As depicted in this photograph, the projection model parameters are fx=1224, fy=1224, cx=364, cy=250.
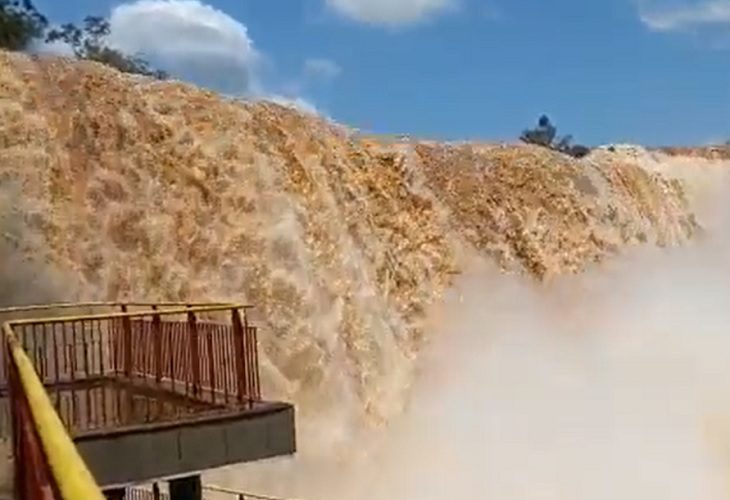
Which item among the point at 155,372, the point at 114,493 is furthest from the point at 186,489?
the point at 155,372

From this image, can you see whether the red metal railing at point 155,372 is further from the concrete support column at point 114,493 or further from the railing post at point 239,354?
the concrete support column at point 114,493

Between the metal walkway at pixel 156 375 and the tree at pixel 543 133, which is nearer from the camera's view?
the metal walkway at pixel 156 375

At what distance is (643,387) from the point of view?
74.6 ft

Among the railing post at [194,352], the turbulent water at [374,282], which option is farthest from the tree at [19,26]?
the railing post at [194,352]

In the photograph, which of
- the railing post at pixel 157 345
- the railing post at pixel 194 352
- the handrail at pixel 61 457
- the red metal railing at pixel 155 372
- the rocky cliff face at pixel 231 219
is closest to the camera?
the handrail at pixel 61 457

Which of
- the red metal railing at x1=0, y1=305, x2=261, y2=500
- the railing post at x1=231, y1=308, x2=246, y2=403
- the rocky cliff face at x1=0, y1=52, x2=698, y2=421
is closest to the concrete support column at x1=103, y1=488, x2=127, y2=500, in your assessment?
the red metal railing at x1=0, y1=305, x2=261, y2=500

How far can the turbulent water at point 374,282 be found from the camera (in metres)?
15.5

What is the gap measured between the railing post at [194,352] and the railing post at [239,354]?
458 millimetres

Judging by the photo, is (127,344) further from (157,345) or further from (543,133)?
(543,133)

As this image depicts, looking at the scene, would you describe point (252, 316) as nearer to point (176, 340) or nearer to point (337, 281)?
point (337, 281)

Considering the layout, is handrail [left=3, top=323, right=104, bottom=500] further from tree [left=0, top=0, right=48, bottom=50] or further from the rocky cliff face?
tree [left=0, top=0, right=48, bottom=50]

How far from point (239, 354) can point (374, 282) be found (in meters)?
11.5

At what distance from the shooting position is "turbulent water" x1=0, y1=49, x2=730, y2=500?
15492 mm

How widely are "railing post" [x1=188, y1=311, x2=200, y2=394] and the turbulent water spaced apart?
4.64 meters
